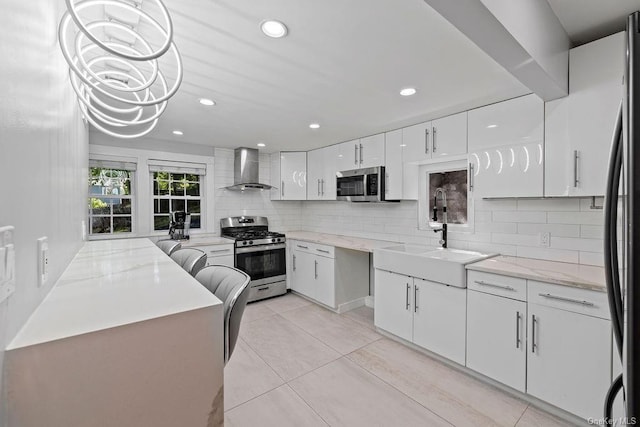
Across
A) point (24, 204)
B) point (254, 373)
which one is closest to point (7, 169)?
point (24, 204)

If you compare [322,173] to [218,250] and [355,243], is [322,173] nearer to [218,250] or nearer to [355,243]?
[355,243]

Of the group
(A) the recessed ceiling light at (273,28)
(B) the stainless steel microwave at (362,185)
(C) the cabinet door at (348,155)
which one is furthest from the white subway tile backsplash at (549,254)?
(A) the recessed ceiling light at (273,28)

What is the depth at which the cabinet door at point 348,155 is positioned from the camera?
12.2ft

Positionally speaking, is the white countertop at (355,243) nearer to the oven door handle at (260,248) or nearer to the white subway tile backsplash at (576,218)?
the oven door handle at (260,248)

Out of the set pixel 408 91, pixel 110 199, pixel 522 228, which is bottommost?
pixel 522 228

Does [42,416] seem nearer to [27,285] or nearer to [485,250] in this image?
[27,285]

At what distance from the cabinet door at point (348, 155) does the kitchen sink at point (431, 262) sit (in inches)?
48.3

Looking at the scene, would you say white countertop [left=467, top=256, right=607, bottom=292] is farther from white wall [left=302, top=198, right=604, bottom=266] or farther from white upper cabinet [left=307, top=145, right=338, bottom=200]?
white upper cabinet [left=307, top=145, right=338, bottom=200]

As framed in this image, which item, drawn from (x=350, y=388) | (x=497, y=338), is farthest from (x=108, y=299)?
(x=497, y=338)

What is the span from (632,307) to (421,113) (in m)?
2.45

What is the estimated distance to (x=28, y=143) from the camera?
2.51 ft

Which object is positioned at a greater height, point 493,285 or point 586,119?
point 586,119

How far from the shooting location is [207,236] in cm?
428

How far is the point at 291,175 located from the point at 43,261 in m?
3.84
